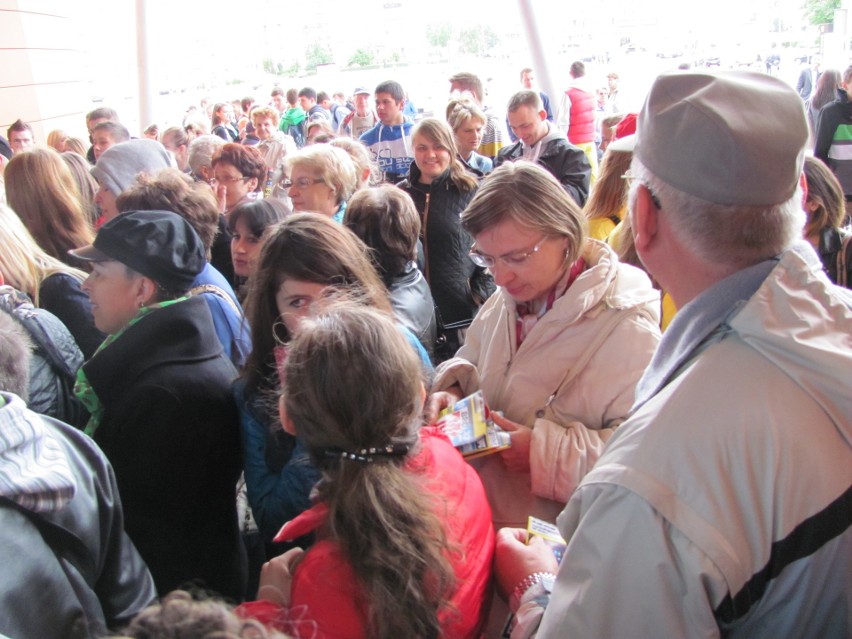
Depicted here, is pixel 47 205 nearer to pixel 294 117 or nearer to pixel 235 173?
pixel 235 173

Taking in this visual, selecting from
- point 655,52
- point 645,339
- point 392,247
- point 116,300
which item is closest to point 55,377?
point 116,300

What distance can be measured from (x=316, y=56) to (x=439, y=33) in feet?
9.71

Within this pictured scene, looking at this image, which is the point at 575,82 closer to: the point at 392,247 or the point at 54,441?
the point at 392,247

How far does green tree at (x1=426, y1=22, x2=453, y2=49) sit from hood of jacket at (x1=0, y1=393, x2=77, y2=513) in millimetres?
11489

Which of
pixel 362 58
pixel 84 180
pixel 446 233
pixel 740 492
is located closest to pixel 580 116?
pixel 446 233

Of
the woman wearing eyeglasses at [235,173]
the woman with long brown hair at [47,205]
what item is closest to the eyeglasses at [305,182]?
the woman wearing eyeglasses at [235,173]

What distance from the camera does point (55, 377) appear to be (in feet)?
7.88

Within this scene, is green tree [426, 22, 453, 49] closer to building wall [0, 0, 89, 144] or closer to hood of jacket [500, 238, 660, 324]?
building wall [0, 0, 89, 144]

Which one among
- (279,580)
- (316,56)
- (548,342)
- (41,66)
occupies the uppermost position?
(316,56)

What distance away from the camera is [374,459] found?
1.26 metres

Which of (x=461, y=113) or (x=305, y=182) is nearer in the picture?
(x=305, y=182)

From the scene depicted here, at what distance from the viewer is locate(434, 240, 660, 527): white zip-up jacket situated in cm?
178

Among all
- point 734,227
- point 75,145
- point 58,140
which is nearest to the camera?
point 734,227

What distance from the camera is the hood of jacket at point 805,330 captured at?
2.97 feet
